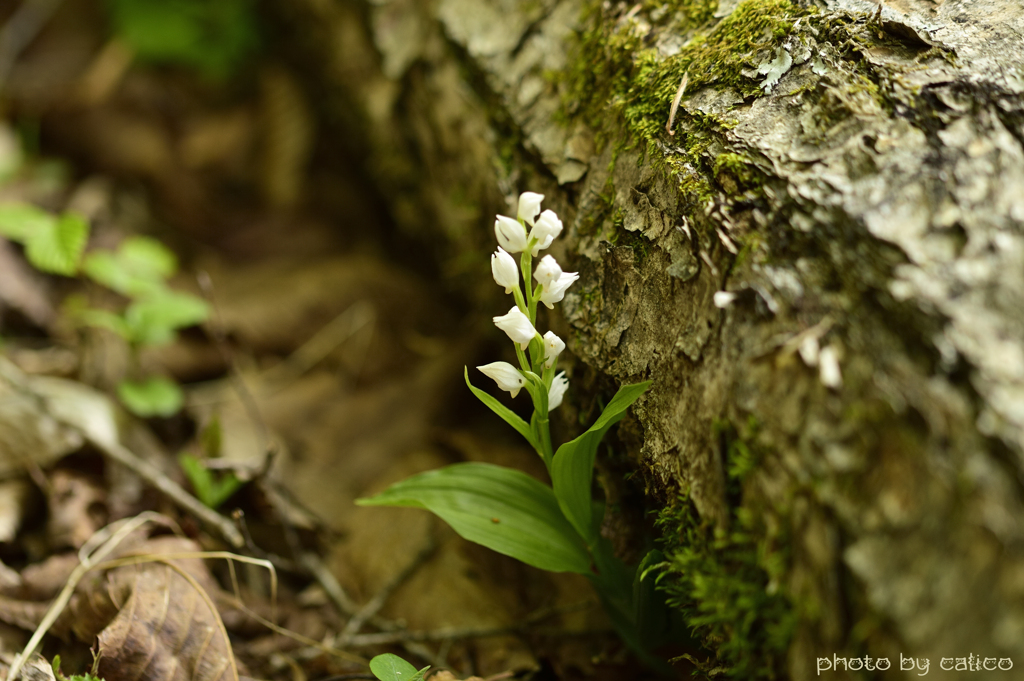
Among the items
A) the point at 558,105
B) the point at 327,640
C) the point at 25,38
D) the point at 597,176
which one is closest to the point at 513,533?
the point at 327,640

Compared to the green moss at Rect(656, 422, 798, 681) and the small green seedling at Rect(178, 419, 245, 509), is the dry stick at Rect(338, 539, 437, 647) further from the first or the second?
the green moss at Rect(656, 422, 798, 681)

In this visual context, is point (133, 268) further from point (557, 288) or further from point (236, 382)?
point (557, 288)

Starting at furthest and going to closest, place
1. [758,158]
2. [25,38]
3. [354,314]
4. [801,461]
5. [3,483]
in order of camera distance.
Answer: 1. [25,38]
2. [354,314]
3. [3,483]
4. [758,158]
5. [801,461]

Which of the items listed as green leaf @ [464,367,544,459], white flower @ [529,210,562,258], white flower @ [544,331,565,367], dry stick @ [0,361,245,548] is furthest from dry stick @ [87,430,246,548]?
white flower @ [529,210,562,258]

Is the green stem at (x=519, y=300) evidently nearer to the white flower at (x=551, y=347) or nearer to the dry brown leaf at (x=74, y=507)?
the white flower at (x=551, y=347)

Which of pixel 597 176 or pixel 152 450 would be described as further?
pixel 152 450

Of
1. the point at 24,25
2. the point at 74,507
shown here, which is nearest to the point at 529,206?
the point at 74,507

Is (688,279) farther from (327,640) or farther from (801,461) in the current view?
(327,640)
